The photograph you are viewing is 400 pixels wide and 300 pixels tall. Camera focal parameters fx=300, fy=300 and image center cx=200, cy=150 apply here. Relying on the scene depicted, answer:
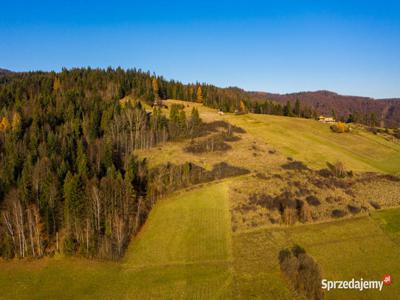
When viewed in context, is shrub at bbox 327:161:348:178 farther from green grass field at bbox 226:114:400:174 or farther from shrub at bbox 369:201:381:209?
shrub at bbox 369:201:381:209

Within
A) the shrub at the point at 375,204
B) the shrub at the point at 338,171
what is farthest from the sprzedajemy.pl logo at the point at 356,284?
the shrub at the point at 338,171

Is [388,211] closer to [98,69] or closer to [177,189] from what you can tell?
[177,189]

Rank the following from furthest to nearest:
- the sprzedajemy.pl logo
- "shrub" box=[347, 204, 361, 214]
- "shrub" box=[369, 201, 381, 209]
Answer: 1. "shrub" box=[369, 201, 381, 209]
2. "shrub" box=[347, 204, 361, 214]
3. the sprzedajemy.pl logo

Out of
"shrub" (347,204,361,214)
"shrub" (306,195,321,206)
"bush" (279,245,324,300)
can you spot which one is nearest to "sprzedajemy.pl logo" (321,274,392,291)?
"bush" (279,245,324,300)

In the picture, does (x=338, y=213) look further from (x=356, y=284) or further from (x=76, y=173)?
(x=76, y=173)

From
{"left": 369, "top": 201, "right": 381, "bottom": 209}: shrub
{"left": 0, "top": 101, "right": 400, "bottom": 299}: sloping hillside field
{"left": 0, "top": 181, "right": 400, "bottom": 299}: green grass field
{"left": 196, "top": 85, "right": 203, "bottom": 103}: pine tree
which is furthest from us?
{"left": 196, "top": 85, "right": 203, "bottom": 103}: pine tree

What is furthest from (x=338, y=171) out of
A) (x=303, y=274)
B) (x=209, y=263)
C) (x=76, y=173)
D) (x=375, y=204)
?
(x=76, y=173)
